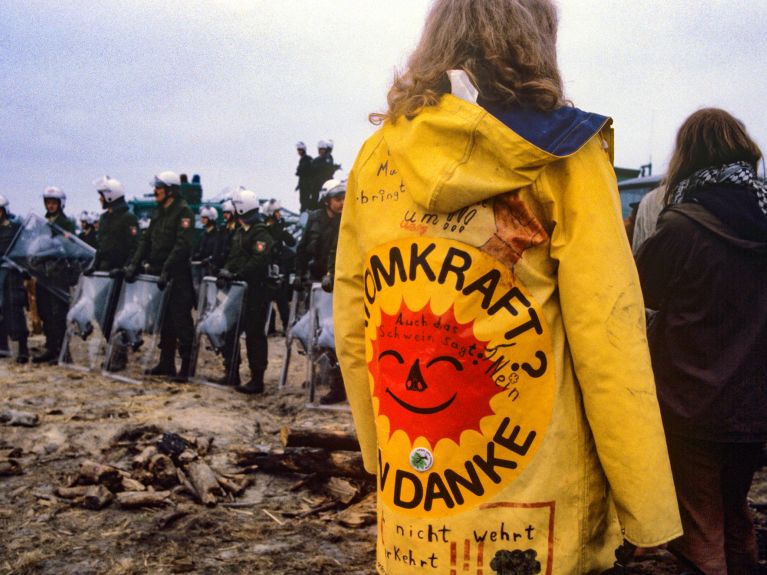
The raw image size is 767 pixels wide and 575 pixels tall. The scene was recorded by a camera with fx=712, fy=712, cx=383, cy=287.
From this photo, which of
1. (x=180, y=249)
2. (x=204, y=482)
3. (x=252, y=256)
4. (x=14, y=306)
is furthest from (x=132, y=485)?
(x=14, y=306)

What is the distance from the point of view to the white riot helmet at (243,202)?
374 inches

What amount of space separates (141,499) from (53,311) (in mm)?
6728

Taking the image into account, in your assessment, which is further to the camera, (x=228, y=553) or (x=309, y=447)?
(x=309, y=447)

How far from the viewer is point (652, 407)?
1.58 m

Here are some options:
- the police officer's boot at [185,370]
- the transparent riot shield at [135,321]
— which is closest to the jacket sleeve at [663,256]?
the transparent riot shield at [135,321]

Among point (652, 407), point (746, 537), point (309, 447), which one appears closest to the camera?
point (652, 407)

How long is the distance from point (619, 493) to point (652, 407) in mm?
208

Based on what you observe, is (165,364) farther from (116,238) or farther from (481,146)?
(481,146)

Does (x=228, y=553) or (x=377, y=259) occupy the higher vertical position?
(x=377, y=259)

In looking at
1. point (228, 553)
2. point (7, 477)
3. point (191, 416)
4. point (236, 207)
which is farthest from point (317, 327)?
point (228, 553)

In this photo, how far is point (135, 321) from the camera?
908 cm

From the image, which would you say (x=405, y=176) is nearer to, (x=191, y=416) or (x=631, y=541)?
(x=631, y=541)

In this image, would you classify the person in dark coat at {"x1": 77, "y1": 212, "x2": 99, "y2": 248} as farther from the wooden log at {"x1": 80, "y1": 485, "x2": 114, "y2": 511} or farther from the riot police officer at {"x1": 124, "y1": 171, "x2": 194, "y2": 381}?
the wooden log at {"x1": 80, "y1": 485, "x2": 114, "y2": 511}

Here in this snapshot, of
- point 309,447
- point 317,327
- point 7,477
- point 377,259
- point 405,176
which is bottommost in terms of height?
point 7,477
